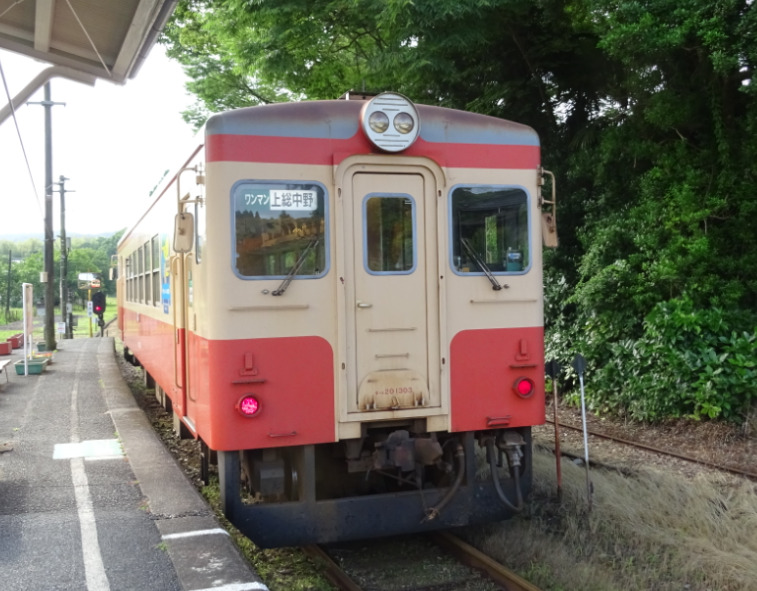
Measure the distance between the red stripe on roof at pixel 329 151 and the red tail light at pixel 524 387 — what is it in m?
1.56

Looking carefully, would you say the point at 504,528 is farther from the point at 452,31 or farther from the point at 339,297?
the point at 452,31

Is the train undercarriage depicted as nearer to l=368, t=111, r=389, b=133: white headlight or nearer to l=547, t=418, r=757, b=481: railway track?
l=368, t=111, r=389, b=133: white headlight

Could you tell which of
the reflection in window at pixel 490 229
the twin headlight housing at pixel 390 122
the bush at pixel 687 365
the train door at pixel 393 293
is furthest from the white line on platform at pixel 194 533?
the bush at pixel 687 365

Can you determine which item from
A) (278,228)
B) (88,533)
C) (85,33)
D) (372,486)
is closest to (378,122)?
(278,228)

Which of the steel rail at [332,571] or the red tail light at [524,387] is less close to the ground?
the red tail light at [524,387]

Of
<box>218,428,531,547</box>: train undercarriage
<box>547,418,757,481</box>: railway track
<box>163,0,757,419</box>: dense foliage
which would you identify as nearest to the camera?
<box>218,428,531,547</box>: train undercarriage

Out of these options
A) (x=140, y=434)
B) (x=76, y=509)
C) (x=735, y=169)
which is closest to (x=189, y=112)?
(x=140, y=434)

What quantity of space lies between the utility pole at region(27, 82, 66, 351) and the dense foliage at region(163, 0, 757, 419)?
1189 cm

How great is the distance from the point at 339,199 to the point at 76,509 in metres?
3.15

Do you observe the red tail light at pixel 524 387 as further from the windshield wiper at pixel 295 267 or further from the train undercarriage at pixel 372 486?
the windshield wiper at pixel 295 267

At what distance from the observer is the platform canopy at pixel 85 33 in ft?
18.0

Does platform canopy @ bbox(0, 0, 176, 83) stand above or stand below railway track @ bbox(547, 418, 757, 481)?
above

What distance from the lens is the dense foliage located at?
9422 millimetres

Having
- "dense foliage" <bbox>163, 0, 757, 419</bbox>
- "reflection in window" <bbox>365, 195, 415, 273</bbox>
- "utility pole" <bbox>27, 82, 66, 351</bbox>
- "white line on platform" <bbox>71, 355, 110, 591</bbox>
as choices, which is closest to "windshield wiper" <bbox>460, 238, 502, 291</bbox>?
"reflection in window" <bbox>365, 195, 415, 273</bbox>
